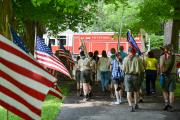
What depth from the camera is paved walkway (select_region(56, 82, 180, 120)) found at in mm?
14586

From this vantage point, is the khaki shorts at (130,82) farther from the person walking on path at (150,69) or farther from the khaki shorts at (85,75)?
the person walking on path at (150,69)

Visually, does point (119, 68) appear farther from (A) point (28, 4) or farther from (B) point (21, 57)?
(B) point (21, 57)

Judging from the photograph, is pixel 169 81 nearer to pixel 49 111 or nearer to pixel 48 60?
pixel 49 111

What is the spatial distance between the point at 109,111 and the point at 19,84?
9.21 m

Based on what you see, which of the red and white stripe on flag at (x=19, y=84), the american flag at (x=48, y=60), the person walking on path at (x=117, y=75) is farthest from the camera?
the person walking on path at (x=117, y=75)

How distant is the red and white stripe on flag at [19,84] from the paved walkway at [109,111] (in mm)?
7499

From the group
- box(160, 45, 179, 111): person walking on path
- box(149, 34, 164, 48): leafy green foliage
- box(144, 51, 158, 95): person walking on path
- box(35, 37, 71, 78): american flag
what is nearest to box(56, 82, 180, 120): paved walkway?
box(160, 45, 179, 111): person walking on path

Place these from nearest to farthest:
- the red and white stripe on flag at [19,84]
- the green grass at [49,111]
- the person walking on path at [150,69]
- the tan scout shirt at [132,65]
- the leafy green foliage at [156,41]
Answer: the red and white stripe on flag at [19,84]
the green grass at [49,111]
the tan scout shirt at [132,65]
the person walking on path at [150,69]
the leafy green foliage at [156,41]

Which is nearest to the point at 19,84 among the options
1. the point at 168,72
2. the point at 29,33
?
the point at 168,72

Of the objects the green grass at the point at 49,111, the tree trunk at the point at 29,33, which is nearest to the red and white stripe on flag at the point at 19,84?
the green grass at the point at 49,111

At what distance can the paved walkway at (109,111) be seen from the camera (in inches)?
574

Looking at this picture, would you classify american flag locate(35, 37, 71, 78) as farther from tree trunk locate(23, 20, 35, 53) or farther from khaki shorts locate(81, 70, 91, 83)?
tree trunk locate(23, 20, 35, 53)

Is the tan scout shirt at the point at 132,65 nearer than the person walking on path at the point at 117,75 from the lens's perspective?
Yes

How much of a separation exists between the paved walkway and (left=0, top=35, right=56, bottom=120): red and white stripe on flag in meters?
7.50
